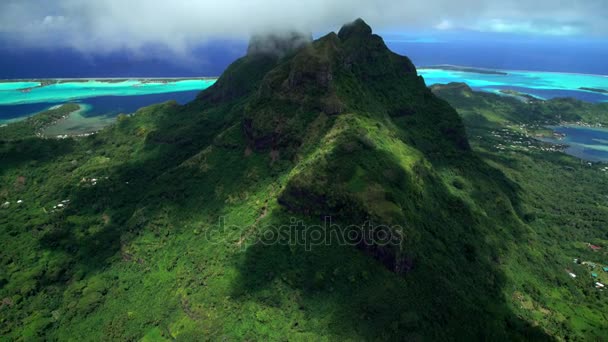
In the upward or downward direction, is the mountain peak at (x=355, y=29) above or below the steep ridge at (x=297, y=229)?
above

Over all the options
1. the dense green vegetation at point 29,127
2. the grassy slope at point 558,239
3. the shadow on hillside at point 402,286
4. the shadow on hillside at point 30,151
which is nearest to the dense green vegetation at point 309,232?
the shadow on hillside at point 402,286

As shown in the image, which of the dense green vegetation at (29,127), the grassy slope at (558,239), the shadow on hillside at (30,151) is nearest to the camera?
the grassy slope at (558,239)

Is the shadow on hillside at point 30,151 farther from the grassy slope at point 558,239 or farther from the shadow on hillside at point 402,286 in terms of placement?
the grassy slope at point 558,239

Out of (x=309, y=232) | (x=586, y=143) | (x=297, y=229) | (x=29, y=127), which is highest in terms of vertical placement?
(x=29, y=127)

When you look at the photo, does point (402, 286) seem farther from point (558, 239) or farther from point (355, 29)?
point (355, 29)

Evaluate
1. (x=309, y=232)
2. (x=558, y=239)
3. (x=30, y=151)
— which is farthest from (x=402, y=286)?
(x=30, y=151)

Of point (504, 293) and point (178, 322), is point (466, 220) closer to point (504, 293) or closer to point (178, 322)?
point (504, 293)
